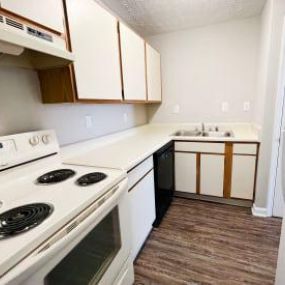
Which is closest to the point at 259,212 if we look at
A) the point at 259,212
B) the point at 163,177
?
the point at 259,212

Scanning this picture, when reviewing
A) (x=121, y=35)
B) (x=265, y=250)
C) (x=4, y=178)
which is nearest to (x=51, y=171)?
(x=4, y=178)

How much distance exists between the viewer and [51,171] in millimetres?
1234

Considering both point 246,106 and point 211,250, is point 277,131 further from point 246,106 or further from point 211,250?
point 211,250

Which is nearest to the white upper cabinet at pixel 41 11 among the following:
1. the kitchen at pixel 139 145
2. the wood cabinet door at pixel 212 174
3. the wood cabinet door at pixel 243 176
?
the kitchen at pixel 139 145

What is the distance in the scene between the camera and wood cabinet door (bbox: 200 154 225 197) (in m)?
2.21

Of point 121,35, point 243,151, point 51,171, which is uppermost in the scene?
point 121,35

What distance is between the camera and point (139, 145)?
6.05 ft

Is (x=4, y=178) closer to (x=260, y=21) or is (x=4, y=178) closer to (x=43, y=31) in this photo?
(x=43, y=31)

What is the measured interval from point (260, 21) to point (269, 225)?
2395 mm

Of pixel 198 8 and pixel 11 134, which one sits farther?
pixel 198 8

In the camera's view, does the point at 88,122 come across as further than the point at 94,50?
Yes

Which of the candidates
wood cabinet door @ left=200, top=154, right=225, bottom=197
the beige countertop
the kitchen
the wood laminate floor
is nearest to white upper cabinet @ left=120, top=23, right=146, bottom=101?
the kitchen

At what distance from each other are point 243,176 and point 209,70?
5.07ft

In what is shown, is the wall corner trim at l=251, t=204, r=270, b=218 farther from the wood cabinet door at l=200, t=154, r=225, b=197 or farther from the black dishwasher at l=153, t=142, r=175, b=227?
the black dishwasher at l=153, t=142, r=175, b=227
